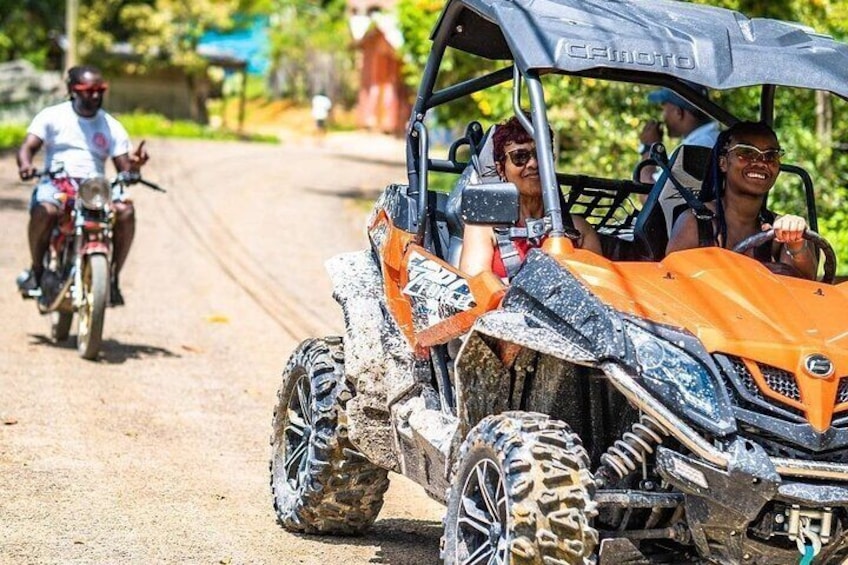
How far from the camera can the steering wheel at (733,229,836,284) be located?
6.21 metres

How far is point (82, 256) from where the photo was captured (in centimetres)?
1191

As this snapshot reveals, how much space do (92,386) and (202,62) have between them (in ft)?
129

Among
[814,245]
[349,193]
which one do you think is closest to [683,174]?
[814,245]

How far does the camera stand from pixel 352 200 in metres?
26.4

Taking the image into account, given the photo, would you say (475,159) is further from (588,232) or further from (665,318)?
(665,318)

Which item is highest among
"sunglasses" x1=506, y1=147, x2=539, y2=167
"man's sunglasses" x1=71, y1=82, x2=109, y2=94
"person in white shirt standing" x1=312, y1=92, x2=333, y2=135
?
"sunglasses" x1=506, y1=147, x2=539, y2=167

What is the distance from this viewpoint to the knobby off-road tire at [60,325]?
12.4 meters

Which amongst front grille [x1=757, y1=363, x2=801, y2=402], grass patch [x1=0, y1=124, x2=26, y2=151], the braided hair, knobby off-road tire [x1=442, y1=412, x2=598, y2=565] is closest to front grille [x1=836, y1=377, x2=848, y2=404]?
front grille [x1=757, y1=363, x2=801, y2=402]

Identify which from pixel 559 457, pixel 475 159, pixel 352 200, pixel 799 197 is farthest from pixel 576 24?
pixel 352 200

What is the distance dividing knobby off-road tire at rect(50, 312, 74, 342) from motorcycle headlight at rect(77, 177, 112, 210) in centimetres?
97

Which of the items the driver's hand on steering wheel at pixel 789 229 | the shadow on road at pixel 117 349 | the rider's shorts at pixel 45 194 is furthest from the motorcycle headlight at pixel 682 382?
the rider's shorts at pixel 45 194

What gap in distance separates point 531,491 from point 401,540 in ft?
8.24

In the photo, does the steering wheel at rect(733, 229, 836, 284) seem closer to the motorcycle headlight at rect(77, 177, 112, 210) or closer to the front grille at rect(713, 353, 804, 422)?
the front grille at rect(713, 353, 804, 422)

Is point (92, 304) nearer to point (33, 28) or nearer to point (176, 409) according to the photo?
point (176, 409)
